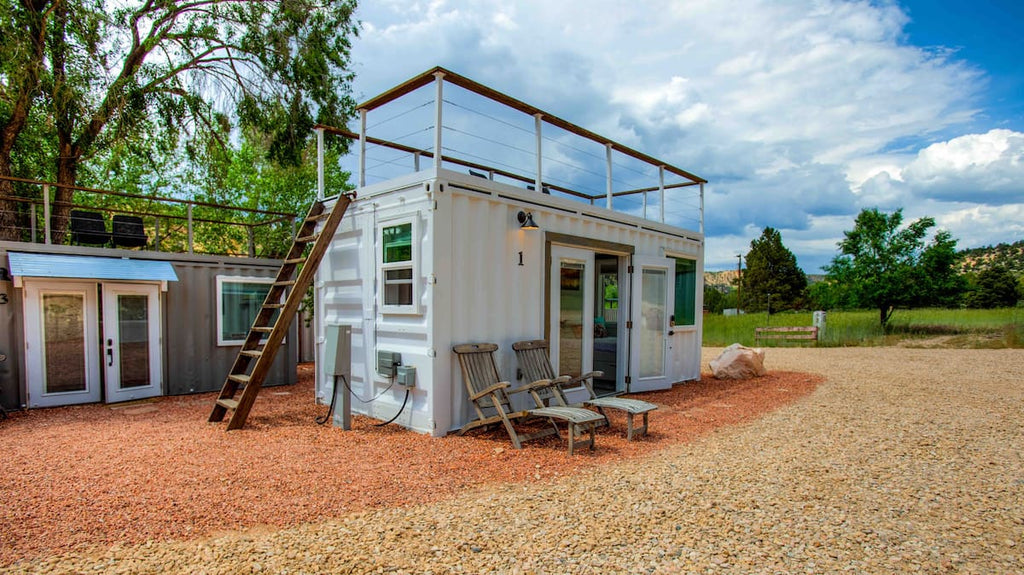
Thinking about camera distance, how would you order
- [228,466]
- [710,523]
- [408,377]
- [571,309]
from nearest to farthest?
[710,523] → [228,466] → [408,377] → [571,309]

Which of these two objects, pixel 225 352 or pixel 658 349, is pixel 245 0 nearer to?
pixel 225 352

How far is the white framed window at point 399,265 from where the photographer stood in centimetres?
568

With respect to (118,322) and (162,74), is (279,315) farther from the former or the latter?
(162,74)

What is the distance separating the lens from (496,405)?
17.7 feet

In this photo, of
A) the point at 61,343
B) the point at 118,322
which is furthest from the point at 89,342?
the point at 118,322

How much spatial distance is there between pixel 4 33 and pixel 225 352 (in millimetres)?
6859

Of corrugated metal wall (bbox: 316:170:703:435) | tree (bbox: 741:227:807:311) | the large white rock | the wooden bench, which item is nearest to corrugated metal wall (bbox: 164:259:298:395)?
corrugated metal wall (bbox: 316:170:703:435)

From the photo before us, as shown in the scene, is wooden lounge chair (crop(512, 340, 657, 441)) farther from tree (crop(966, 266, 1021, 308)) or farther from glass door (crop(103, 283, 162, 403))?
tree (crop(966, 266, 1021, 308))

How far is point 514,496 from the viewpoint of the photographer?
153 inches

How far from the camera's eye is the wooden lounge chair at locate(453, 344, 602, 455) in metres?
5.21

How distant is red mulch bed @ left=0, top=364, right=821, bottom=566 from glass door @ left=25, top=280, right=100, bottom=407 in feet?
1.45

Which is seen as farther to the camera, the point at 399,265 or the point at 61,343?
the point at 61,343

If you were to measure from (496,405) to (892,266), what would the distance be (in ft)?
65.8

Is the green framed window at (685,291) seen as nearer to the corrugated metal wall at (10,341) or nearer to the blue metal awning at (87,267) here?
the blue metal awning at (87,267)
